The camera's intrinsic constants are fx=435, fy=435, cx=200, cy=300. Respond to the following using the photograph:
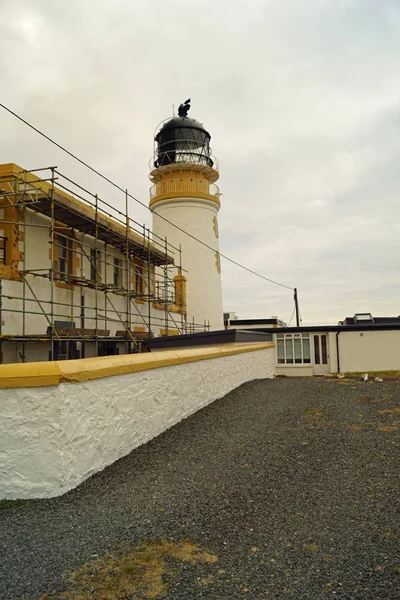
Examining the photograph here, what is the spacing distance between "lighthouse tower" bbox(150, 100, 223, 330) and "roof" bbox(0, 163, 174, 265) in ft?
18.4

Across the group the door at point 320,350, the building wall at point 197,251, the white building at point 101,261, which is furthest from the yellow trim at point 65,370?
the door at point 320,350

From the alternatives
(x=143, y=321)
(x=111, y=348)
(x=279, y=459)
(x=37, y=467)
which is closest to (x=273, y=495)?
(x=279, y=459)

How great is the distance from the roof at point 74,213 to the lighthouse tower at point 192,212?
5.60 m

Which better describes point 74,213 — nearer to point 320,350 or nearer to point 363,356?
point 320,350

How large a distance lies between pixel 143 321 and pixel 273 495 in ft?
49.6

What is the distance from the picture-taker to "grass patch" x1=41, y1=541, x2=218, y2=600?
11.4 feet

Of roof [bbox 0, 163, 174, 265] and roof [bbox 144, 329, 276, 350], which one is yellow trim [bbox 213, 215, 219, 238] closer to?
roof [bbox 0, 163, 174, 265]

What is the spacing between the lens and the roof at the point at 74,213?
12.9 meters

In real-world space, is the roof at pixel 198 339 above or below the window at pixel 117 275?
below

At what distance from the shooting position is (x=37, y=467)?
5461 mm

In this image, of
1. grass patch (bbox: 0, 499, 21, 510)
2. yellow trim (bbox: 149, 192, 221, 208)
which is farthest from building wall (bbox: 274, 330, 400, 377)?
grass patch (bbox: 0, 499, 21, 510)

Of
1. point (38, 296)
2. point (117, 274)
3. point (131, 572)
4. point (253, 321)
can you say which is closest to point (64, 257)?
point (38, 296)

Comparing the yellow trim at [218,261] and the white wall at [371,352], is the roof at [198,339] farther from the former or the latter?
the yellow trim at [218,261]

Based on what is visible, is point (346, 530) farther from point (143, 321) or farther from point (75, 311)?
point (143, 321)
